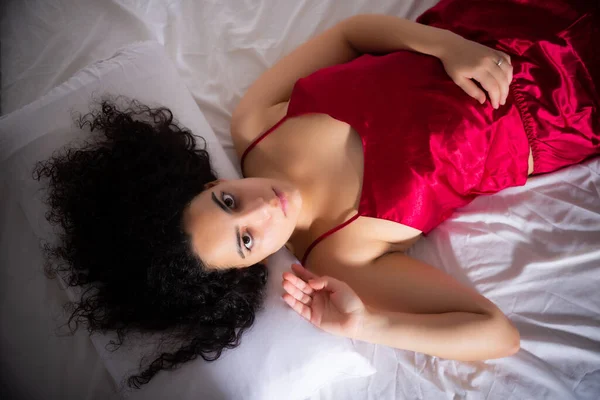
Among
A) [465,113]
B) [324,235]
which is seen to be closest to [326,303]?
[324,235]

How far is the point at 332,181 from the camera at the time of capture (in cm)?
103

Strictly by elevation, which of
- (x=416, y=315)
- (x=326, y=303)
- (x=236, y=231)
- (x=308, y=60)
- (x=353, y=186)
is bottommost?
(x=416, y=315)

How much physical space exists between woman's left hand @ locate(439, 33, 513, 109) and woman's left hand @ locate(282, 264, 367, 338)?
1.78 feet

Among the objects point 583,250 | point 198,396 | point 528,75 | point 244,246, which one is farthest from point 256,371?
point 528,75

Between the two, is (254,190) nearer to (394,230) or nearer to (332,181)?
(332,181)

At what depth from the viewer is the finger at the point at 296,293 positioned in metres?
0.91

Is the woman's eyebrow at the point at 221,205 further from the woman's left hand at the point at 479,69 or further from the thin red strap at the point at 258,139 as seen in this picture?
the woman's left hand at the point at 479,69

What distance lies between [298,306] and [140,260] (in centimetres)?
36

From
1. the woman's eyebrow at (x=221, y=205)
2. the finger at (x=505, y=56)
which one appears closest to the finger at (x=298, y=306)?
the woman's eyebrow at (x=221, y=205)

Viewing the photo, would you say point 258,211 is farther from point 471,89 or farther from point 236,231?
point 471,89

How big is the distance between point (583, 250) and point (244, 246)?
77 centimetres

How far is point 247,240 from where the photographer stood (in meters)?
0.89

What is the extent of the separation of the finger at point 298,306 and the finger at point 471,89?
62 centimetres

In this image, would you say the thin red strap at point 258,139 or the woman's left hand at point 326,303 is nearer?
the woman's left hand at point 326,303
